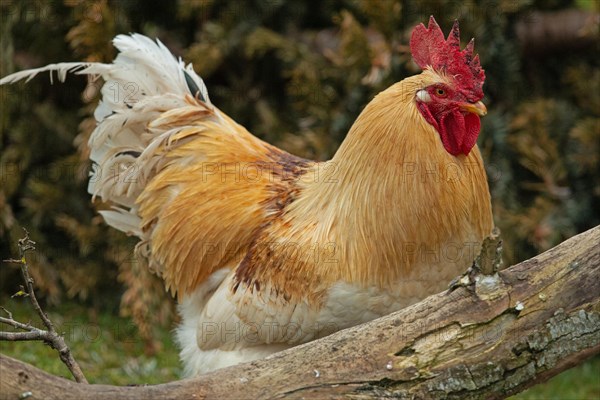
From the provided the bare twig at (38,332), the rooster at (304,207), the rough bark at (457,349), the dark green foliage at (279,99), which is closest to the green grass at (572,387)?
the dark green foliage at (279,99)

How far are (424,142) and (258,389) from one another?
1522 millimetres

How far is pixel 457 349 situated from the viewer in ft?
9.07

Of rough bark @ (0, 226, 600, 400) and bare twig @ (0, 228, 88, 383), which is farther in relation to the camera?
bare twig @ (0, 228, 88, 383)

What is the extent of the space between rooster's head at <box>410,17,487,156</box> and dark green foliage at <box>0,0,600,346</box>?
2.63m

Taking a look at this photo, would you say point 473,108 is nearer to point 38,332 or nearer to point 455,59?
point 455,59

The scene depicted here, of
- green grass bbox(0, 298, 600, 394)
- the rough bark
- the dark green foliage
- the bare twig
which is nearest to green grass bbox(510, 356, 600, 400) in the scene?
green grass bbox(0, 298, 600, 394)

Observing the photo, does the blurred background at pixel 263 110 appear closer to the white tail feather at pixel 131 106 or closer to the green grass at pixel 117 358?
the green grass at pixel 117 358

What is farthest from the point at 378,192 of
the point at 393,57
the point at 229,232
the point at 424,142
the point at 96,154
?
the point at 393,57

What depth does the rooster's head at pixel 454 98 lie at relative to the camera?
3.66 meters

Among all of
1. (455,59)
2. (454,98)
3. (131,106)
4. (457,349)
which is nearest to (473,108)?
(454,98)

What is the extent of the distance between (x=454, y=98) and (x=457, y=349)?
1.34 meters

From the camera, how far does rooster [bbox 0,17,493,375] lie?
12.1 feet

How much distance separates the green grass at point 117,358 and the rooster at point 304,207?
1838 millimetres

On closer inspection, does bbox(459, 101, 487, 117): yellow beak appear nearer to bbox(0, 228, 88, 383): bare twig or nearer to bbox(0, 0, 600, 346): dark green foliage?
Answer: bbox(0, 228, 88, 383): bare twig
